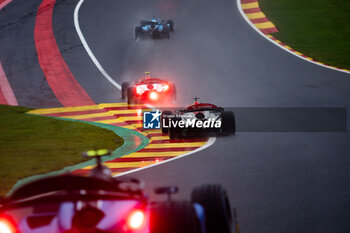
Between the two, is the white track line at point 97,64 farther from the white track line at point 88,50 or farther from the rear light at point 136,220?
the rear light at point 136,220

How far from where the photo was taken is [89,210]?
456 cm

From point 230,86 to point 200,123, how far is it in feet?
30.8

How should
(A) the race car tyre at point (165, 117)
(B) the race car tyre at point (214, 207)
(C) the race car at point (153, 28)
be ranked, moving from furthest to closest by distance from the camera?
(C) the race car at point (153, 28)
(A) the race car tyre at point (165, 117)
(B) the race car tyre at point (214, 207)

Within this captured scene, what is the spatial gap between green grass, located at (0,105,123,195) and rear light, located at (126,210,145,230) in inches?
202

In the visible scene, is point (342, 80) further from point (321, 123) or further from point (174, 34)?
point (174, 34)

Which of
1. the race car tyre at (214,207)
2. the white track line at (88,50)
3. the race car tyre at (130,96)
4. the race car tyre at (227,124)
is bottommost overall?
the race car tyre at (214,207)

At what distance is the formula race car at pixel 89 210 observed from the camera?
177 inches

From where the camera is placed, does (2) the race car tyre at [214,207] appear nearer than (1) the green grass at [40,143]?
Yes

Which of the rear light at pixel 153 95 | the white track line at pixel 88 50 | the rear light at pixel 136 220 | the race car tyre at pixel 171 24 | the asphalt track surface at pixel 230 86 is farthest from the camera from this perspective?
the race car tyre at pixel 171 24

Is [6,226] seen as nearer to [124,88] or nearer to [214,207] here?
[214,207]


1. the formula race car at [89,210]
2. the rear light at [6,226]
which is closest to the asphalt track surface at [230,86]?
the formula race car at [89,210]

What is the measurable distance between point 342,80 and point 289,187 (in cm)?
1507

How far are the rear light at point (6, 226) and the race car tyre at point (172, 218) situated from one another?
3.95ft

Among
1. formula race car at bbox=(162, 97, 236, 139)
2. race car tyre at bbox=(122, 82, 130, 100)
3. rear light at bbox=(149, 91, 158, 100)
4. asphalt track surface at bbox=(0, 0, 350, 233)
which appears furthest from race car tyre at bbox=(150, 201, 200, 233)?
race car tyre at bbox=(122, 82, 130, 100)
